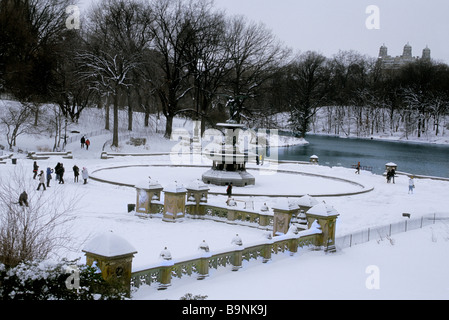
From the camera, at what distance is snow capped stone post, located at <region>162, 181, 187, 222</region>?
20484 millimetres

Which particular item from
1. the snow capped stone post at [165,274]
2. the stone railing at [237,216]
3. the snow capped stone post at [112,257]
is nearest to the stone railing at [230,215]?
the stone railing at [237,216]

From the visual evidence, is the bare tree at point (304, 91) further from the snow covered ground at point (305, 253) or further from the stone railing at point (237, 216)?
the stone railing at point (237, 216)

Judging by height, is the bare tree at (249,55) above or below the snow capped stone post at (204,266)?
above

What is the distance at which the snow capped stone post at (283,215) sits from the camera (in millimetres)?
17609

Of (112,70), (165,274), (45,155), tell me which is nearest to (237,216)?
(165,274)

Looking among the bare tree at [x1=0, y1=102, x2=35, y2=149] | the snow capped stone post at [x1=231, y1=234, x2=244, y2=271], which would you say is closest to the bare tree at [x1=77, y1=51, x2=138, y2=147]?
the bare tree at [x1=0, y1=102, x2=35, y2=149]

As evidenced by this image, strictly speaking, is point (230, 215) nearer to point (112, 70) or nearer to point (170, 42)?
point (112, 70)

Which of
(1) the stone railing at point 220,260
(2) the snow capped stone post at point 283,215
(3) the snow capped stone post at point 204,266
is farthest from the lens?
(2) the snow capped stone post at point 283,215

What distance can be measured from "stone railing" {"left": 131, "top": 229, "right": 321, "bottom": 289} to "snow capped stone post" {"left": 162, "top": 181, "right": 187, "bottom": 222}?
22.6ft

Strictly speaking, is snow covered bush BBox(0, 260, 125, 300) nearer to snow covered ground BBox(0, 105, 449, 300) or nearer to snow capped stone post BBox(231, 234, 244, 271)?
snow covered ground BBox(0, 105, 449, 300)

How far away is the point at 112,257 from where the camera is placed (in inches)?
384

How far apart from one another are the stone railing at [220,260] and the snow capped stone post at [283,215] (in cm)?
213

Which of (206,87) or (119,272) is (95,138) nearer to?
(206,87)

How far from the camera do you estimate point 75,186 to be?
88.6ft
